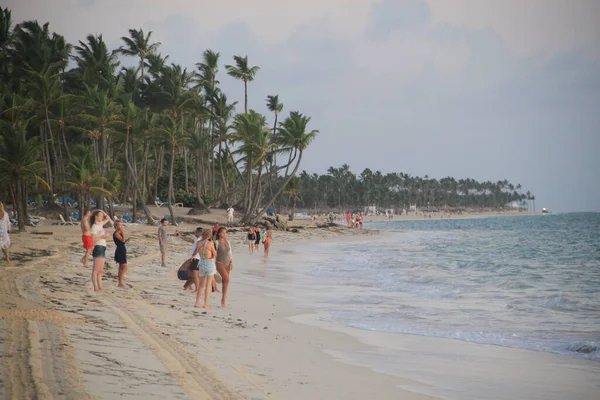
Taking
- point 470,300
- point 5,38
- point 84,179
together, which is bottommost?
point 470,300

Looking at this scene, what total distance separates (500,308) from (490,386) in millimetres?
6835

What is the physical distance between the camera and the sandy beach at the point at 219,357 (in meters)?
5.47

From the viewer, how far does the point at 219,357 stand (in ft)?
22.7

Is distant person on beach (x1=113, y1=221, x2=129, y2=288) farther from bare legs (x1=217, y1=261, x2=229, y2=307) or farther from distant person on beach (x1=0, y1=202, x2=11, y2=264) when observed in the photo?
distant person on beach (x1=0, y1=202, x2=11, y2=264)

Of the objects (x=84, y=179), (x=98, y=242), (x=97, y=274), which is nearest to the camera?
(x=98, y=242)

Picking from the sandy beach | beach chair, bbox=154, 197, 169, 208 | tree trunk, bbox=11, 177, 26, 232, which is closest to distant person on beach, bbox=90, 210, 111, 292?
the sandy beach

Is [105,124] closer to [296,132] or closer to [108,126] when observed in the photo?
[108,126]

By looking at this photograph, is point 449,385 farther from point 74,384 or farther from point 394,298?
point 394,298

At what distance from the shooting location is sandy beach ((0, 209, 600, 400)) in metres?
5.47

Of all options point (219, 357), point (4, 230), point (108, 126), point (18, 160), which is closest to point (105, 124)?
point (108, 126)

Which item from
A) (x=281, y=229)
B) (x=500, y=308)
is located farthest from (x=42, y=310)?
(x=281, y=229)

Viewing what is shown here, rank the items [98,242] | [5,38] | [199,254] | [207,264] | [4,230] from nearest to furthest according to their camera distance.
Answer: [207,264] < [98,242] < [199,254] < [4,230] < [5,38]

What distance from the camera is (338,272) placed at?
2130 centimetres

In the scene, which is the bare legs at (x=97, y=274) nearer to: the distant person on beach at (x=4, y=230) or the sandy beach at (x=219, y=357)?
the sandy beach at (x=219, y=357)
